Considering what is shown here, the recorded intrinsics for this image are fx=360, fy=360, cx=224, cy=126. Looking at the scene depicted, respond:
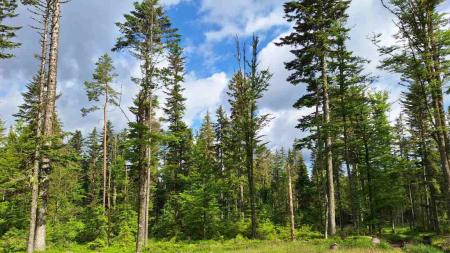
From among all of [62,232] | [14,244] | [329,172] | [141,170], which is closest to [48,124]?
[141,170]

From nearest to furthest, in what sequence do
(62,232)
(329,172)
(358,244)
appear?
(358,244)
(329,172)
(62,232)

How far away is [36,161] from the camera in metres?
15.5

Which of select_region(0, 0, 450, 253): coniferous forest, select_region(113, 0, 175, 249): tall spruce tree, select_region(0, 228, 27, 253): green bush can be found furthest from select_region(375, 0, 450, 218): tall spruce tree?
select_region(0, 228, 27, 253): green bush

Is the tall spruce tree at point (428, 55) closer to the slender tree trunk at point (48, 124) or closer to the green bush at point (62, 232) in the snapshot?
the slender tree trunk at point (48, 124)

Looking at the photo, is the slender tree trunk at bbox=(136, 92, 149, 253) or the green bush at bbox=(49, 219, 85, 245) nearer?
the slender tree trunk at bbox=(136, 92, 149, 253)

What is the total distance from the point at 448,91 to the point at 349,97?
32.3 ft

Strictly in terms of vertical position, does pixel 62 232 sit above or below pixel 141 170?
below

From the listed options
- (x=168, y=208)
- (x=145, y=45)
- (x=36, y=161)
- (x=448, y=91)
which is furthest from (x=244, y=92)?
(x=168, y=208)

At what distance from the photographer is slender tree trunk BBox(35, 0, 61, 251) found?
16.1 metres

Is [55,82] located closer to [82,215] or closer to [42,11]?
[42,11]

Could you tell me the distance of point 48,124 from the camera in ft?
54.7

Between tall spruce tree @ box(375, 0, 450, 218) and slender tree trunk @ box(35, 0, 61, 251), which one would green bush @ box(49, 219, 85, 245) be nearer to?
slender tree trunk @ box(35, 0, 61, 251)

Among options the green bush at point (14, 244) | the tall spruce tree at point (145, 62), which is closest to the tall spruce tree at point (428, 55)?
the tall spruce tree at point (145, 62)

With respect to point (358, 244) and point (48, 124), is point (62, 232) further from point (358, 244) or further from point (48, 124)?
point (358, 244)
